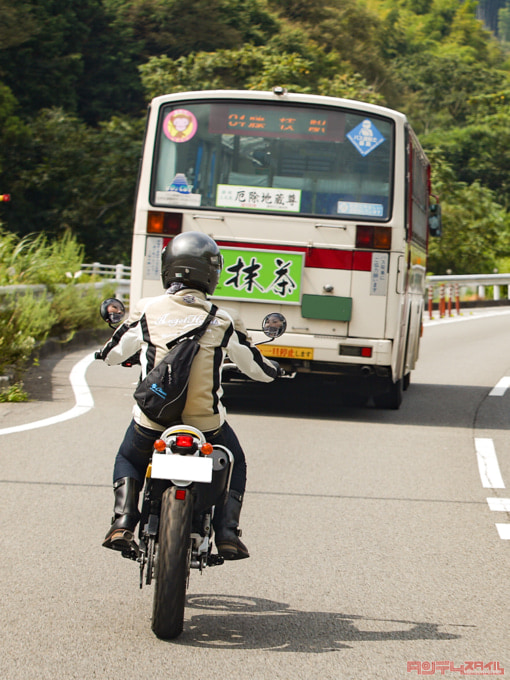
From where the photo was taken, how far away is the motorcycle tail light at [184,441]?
438cm

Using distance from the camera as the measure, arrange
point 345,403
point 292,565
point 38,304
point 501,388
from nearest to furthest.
Result: point 292,565 → point 345,403 → point 501,388 → point 38,304

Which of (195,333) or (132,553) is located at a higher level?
(195,333)

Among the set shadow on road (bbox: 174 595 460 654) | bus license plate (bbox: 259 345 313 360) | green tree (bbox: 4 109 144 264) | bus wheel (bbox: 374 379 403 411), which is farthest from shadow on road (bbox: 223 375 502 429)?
green tree (bbox: 4 109 144 264)

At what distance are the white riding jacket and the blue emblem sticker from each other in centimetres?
701

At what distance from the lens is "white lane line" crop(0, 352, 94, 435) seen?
9.98m

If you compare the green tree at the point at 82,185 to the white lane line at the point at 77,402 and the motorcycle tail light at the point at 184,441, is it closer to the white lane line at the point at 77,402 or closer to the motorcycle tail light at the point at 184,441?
the white lane line at the point at 77,402

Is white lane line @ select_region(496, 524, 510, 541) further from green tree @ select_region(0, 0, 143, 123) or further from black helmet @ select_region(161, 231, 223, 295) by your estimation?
green tree @ select_region(0, 0, 143, 123)

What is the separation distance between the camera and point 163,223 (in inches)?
458

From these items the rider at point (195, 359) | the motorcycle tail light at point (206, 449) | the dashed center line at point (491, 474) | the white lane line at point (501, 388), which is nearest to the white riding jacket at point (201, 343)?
the rider at point (195, 359)

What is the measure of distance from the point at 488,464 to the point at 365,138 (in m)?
3.87

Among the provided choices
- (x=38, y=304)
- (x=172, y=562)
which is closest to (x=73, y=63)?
(x=38, y=304)

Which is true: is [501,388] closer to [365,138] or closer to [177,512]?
[365,138]

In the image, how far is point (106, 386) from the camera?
1323 centimetres

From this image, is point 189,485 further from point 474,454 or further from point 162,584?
point 474,454
